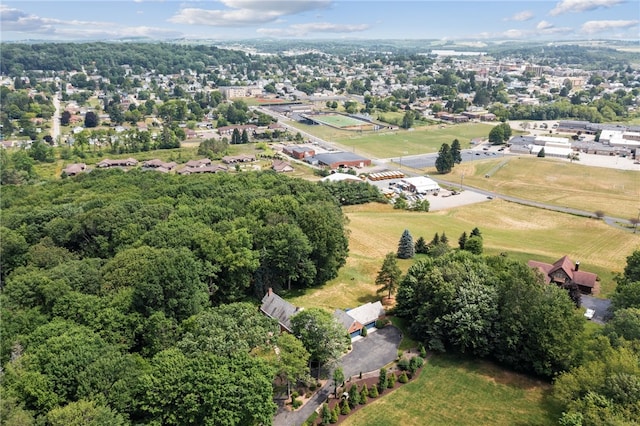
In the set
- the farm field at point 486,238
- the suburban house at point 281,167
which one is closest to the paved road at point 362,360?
the farm field at point 486,238

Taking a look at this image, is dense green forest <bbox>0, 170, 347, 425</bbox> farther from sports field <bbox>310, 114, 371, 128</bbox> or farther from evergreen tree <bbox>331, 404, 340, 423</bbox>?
sports field <bbox>310, 114, 371, 128</bbox>

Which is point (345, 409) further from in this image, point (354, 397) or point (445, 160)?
point (445, 160)

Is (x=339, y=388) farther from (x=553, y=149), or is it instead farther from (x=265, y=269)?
(x=553, y=149)

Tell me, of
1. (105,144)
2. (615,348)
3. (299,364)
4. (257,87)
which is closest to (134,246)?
(299,364)

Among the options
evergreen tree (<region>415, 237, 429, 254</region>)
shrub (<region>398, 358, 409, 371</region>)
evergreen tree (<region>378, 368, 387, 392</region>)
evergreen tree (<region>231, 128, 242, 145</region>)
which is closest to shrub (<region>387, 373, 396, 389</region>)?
evergreen tree (<region>378, 368, 387, 392</region>)

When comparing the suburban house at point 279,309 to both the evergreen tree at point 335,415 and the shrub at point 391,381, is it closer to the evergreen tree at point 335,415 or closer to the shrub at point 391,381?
the evergreen tree at point 335,415
